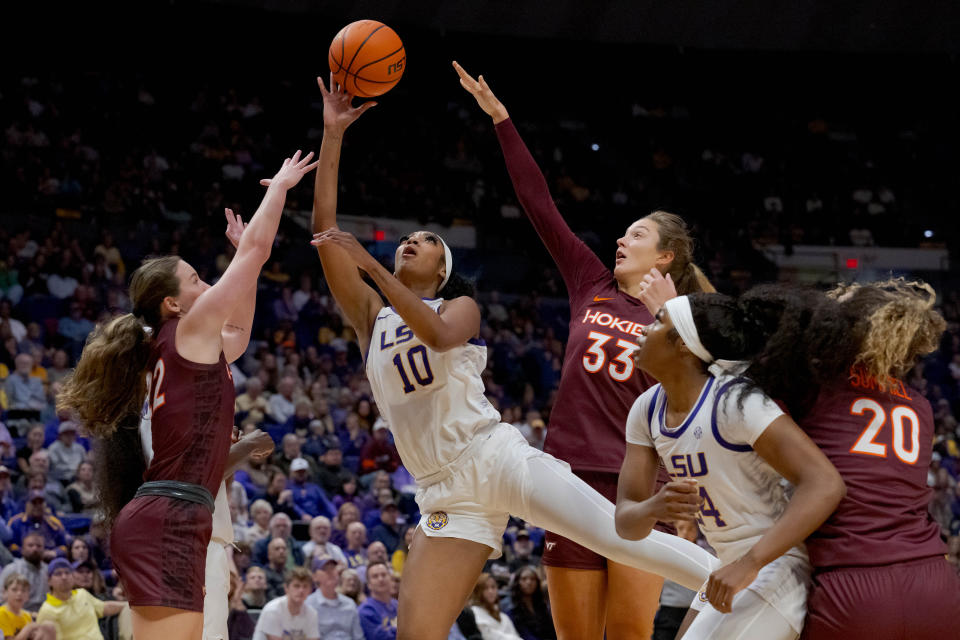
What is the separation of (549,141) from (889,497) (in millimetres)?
19200

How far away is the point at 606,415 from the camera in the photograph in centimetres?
468

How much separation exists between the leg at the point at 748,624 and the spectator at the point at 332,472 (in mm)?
8568

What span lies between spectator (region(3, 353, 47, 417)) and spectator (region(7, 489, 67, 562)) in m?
2.22

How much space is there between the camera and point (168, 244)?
1466 cm

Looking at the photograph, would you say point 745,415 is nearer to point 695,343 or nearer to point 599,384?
point 695,343

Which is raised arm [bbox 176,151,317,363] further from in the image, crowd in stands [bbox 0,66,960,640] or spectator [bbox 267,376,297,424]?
spectator [bbox 267,376,297,424]

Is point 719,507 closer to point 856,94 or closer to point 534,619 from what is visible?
point 534,619

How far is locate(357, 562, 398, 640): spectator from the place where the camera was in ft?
30.1

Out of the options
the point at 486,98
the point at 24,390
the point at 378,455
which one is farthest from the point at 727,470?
the point at 24,390

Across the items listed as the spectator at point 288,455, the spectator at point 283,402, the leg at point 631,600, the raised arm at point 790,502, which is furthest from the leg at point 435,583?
the spectator at point 283,402

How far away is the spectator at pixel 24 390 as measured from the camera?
36.6 ft

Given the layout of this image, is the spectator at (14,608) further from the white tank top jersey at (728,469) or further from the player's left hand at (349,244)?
the white tank top jersey at (728,469)

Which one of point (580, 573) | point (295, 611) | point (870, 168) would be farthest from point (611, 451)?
point (870, 168)

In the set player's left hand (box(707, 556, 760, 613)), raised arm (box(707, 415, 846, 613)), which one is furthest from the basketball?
player's left hand (box(707, 556, 760, 613))
